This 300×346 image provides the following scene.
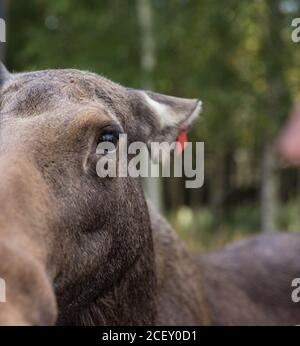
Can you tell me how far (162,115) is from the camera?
4.64 meters

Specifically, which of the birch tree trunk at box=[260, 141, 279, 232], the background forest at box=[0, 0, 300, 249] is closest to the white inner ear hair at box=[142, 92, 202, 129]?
the background forest at box=[0, 0, 300, 249]

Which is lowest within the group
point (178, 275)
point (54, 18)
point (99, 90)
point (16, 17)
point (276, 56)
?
point (178, 275)

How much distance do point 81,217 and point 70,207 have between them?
0.36 feet

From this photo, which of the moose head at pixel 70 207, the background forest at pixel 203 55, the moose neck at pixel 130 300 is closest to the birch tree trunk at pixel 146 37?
the background forest at pixel 203 55

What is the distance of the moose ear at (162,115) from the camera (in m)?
4.45

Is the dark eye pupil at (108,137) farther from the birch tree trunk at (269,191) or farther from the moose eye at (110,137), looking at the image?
the birch tree trunk at (269,191)

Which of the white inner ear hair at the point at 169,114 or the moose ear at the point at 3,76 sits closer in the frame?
the moose ear at the point at 3,76

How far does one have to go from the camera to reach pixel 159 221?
534 centimetres

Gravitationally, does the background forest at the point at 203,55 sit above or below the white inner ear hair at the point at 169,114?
above

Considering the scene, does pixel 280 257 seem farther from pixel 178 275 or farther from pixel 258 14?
pixel 258 14

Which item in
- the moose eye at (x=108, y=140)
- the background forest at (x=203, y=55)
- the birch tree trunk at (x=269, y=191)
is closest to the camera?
the moose eye at (x=108, y=140)

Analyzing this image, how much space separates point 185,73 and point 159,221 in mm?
9367

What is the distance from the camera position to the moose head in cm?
288

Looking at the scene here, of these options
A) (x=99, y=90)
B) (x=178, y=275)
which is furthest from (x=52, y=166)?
(x=178, y=275)
